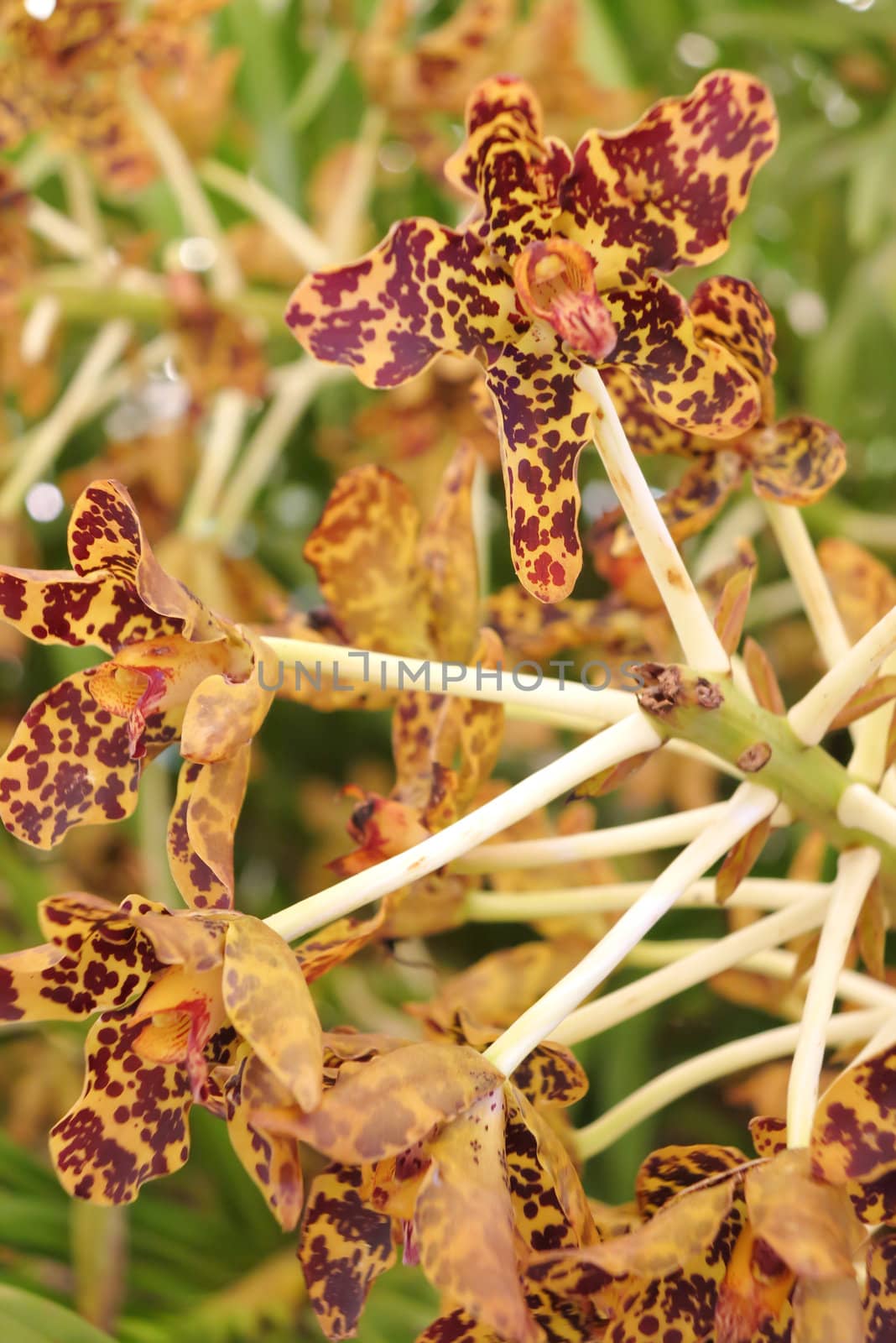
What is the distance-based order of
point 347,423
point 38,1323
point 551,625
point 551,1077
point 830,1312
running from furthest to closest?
point 347,423 < point 551,625 < point 38,1323 < point 551,1077 < point 830,1312

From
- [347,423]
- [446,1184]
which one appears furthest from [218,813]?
[347,423]

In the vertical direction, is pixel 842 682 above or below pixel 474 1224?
above

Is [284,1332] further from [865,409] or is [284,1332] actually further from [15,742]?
[865,409]

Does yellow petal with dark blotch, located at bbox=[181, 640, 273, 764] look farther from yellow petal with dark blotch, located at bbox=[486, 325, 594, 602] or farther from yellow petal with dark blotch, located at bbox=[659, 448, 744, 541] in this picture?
yellow petal with dark blotch, located at bbox=[659, 448, 744, 541]

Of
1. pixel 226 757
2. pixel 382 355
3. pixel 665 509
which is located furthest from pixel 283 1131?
pixel 665 509

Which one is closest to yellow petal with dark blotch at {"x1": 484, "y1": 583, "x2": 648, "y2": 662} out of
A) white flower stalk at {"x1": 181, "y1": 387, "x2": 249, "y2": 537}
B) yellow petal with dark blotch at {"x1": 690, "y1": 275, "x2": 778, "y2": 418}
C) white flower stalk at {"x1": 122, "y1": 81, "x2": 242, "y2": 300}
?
yellow petal with dark blotch at {"x1": 690, "y1": 275, "x2": 778, "y2": 418}

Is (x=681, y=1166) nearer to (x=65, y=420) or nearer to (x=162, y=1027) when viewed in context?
(x=162, y=1027)

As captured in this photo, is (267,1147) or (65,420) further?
(65,420)
